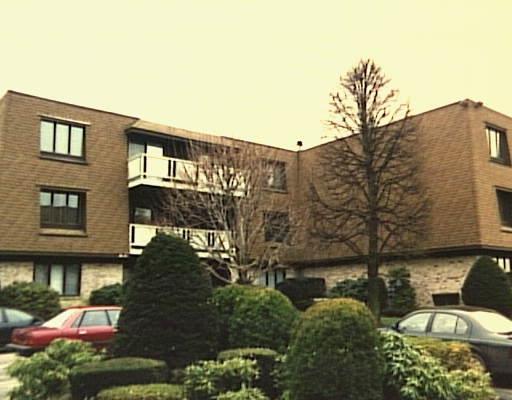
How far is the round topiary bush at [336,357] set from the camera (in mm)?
7910

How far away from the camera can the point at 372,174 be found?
26969 mm

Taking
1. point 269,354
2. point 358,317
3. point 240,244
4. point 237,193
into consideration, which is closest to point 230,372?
point 269,354

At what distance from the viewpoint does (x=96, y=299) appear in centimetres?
2673

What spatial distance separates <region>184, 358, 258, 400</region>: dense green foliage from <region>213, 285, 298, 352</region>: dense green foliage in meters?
1.89

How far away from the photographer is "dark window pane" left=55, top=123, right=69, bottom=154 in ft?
92.8

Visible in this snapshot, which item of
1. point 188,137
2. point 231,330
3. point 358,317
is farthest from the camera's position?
point 188,137

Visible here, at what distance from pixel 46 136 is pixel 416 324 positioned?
64.9 ft

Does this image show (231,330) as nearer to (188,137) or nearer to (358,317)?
(358,317)

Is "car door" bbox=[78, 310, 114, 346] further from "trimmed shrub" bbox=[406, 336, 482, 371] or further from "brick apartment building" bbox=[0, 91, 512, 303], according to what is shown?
"brick apartment building" bbox=[0, 91, 512, 303]

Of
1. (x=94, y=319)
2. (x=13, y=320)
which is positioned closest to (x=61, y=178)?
(x=13, y=320)

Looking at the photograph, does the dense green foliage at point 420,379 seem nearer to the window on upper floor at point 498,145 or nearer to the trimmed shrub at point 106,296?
the trimmed shrub at point 106,296

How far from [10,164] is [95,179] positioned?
3.89 m

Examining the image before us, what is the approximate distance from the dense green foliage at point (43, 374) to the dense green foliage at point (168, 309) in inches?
33.3

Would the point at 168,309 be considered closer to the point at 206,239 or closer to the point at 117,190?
the point at 206,239
